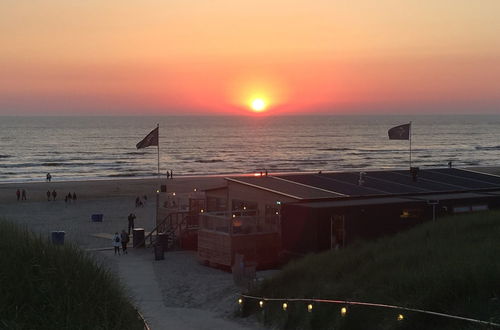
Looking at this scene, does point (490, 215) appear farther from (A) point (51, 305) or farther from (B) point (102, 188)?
(B) point (102, 188)

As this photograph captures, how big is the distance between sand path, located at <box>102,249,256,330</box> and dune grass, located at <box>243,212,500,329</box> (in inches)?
46.6

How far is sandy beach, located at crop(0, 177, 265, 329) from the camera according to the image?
59.6 ft

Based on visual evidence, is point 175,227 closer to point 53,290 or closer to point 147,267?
point 147,267

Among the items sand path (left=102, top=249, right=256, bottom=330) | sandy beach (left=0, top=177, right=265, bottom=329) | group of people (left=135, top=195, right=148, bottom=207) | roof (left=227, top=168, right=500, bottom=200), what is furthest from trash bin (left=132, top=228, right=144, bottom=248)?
group of people (left=135, top=195, right=148, bottom=207)

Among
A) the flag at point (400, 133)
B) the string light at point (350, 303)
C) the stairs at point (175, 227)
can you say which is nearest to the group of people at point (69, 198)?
the stairs at point (175, 227)

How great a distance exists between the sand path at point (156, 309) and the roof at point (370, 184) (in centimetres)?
532

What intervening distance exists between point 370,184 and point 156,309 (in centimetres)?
1199

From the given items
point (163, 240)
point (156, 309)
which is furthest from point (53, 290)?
point (163, 240)

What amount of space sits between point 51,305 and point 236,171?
268 feet

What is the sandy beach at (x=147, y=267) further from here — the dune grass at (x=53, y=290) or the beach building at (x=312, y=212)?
the beach building at (x=312, y=212)

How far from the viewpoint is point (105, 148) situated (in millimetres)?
140750

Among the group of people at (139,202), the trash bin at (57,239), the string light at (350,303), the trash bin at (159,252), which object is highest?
the trash bin at (57,239)

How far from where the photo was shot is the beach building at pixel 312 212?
2320 centimetres

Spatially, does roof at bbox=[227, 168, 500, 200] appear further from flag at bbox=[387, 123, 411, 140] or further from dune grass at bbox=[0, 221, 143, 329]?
dune grass at bbox=[0, 221, 143, 329]
